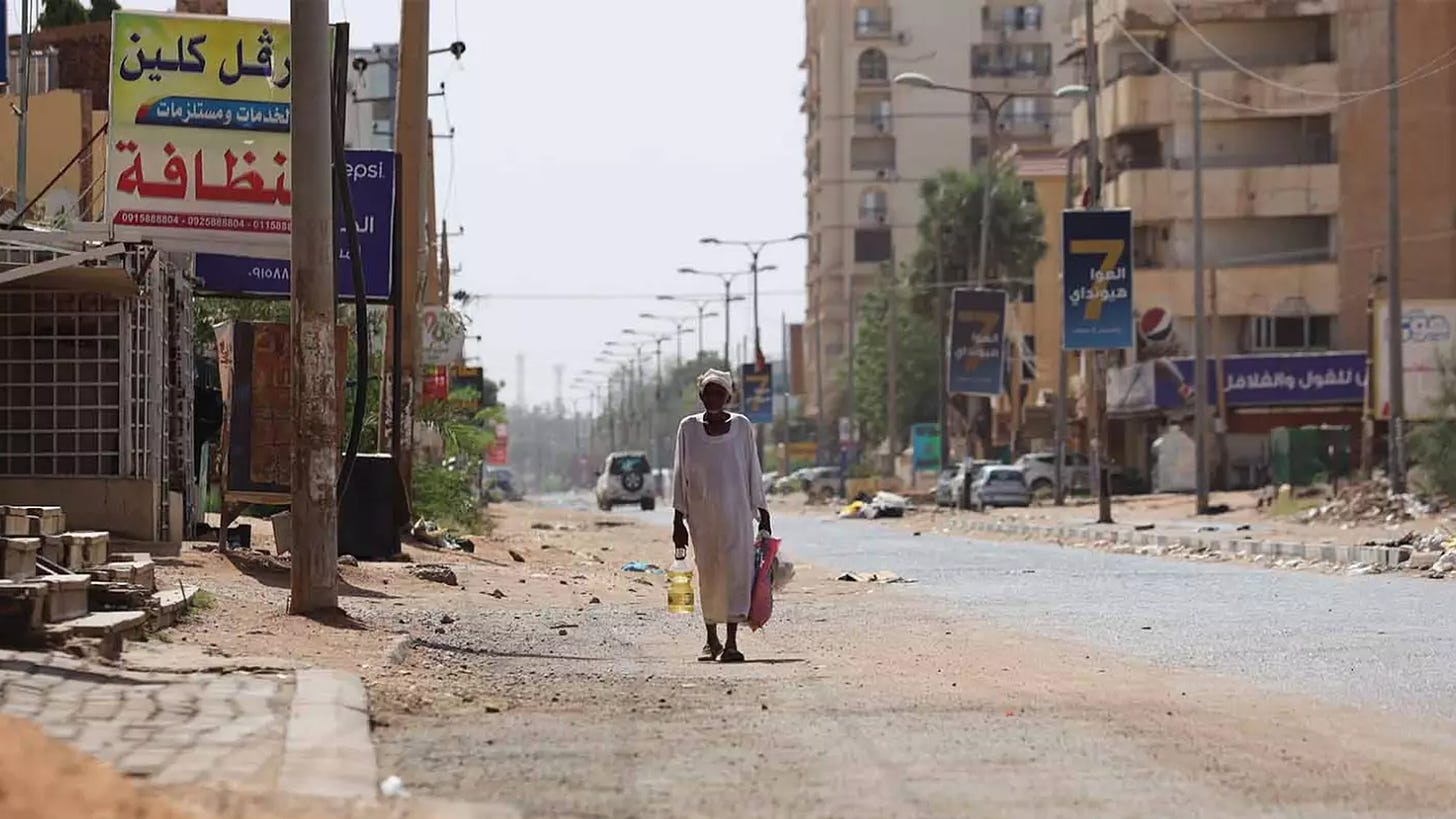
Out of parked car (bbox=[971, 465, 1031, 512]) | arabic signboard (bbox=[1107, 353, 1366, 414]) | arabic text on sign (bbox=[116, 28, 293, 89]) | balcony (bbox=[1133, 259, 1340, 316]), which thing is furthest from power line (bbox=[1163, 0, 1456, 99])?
arabic text on sign (bbox=[116, 28, 293, 89])

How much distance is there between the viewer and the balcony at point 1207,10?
74750 mm

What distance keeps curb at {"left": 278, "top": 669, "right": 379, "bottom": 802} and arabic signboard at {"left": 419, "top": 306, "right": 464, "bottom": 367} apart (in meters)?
31.0

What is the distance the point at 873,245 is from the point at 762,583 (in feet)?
424

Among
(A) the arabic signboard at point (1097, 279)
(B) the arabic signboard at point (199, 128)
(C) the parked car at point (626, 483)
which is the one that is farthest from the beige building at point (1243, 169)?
(B) the arabic signboard at point (199, 128)

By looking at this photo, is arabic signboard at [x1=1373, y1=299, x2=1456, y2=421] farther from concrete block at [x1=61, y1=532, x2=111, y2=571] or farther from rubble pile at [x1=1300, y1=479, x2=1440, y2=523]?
concrete block at [x1=61, y1=532, x2=111, y2=571]

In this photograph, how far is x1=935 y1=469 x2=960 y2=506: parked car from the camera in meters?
71.0

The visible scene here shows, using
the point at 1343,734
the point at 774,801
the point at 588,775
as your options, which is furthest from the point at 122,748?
the point at 1343,734

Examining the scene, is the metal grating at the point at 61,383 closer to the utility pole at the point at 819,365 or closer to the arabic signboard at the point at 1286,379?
the arabic signboard at the point at 1286,379

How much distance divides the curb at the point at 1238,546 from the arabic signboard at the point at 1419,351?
24.4 feet

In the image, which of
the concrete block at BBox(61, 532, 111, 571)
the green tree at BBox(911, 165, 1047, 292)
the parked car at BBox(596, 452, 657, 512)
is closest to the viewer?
the concrete block at BBox(61, 532, 111, 571)

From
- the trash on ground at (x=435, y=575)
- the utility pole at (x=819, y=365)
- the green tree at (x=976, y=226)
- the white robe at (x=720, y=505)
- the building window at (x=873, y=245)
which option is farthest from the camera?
the building window at (x=873, y=245)

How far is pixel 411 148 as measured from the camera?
29.1 metres

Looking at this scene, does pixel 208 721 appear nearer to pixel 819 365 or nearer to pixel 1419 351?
pixel 1419 351

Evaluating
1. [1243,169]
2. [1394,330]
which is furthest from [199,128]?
[1243,169]
